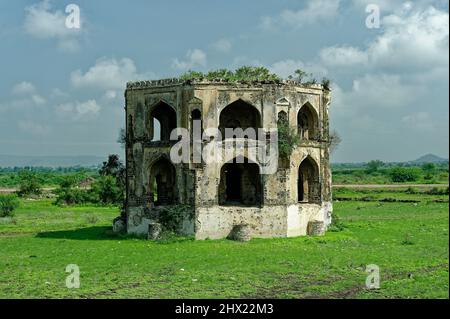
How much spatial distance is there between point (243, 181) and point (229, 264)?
35.2ft

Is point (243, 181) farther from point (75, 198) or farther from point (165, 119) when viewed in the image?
point (75, 198)

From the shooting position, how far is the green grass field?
19.5 metres

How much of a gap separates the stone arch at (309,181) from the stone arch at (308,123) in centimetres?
142

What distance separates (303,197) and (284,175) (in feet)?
18.8

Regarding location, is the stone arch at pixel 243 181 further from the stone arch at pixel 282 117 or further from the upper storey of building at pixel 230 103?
the stone arch at pixel 282 117

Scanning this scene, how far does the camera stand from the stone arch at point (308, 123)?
34.2 meters

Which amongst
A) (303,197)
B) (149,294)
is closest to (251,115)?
(303,197)

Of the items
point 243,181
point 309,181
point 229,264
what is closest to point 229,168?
point 243,181

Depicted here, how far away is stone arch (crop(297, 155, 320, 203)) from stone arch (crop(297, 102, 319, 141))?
4.68 feet

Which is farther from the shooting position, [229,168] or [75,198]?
[75,198]

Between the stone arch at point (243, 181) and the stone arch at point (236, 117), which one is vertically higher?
the stone arch at point (236, 117)

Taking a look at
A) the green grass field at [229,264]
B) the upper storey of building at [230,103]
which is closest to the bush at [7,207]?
the green grass field at [229,264]

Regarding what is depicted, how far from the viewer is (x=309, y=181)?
114 feet
